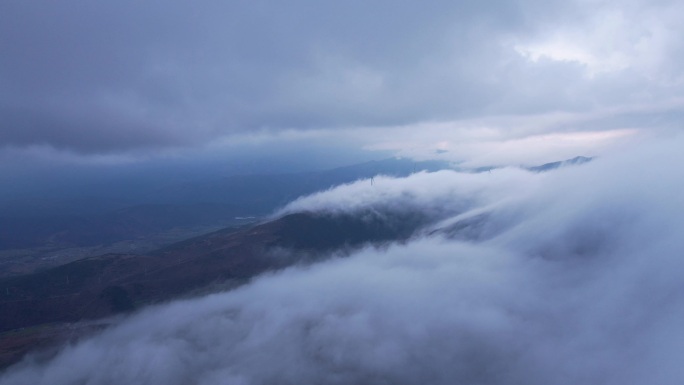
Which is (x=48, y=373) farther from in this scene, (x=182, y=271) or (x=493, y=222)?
(x=493, y=222)

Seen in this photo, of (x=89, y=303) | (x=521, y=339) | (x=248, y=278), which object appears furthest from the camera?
(x=248, y=278)

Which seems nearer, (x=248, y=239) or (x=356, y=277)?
(x=356, y=277)

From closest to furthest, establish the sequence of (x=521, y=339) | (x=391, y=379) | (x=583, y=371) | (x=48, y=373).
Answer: (x=583, y=371)
(x=391, y=379)
(x=521, y=339)
(x=48, y=373)

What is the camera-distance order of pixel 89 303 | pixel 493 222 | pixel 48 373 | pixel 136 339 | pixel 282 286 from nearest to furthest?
1. pixel 48 373
2. pixel 136 339
3. pixel 89 303
4. pixel 282 286
5. pixel 493 222

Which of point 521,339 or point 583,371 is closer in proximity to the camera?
point 583,371

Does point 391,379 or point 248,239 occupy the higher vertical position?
point 248,239

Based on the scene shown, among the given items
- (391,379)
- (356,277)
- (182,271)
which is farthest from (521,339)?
(182,271)

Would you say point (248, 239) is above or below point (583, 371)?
above

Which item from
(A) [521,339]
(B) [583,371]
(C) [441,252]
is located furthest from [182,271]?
(B) [583,371]

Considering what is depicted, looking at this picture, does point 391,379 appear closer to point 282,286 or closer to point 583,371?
point 583,371
